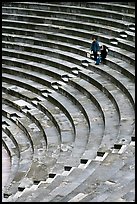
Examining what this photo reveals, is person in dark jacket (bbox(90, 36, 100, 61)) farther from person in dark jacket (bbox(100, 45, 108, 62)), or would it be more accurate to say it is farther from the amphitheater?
the amphitheater

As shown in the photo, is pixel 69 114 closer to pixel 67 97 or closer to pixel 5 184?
pixel 67 97

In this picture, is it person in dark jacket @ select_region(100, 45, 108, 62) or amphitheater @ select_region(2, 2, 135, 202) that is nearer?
amphitheater @ select_region(2, 2, 135, 202)

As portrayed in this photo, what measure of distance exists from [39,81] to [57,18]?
5364 millimetres

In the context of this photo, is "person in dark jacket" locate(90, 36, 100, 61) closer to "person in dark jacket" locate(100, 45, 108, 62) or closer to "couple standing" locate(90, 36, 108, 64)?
"couple standing" locate(90, 36, 108, 64)

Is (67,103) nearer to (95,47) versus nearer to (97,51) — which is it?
(95,47)

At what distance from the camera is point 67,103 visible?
72.2ft

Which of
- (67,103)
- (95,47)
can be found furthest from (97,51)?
(67,103)

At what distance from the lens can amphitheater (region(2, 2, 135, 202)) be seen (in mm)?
14438

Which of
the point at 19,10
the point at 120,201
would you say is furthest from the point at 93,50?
the point at 120,201

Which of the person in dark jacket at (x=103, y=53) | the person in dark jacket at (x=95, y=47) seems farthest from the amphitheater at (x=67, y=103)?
the person in dark jacket at (x=95, y=47)

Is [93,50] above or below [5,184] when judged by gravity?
above

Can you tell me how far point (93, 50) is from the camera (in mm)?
24250

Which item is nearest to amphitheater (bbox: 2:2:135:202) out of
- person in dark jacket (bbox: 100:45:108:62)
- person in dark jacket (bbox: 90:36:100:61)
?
person in dark jacket (bbox: 100:45:108:62)

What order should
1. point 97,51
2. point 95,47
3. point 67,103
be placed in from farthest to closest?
point 97,51 → point 95,47 → point 67,103
